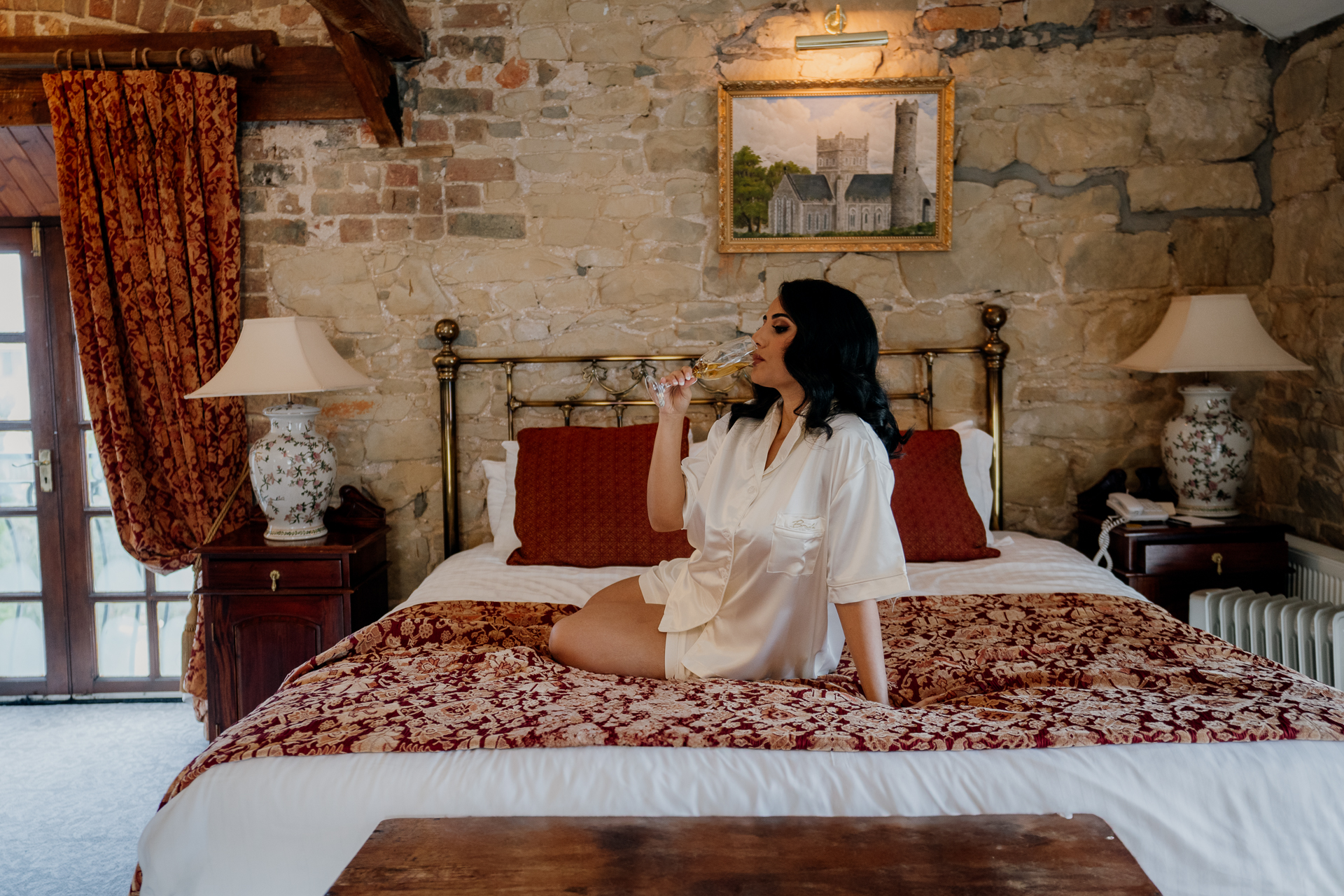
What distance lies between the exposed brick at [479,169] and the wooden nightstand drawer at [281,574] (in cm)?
149

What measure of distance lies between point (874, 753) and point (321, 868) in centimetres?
91

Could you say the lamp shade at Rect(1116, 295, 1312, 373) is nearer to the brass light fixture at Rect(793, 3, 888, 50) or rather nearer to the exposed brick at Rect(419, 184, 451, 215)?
the brass light fixture at Rect(793, 3, 888, 50)

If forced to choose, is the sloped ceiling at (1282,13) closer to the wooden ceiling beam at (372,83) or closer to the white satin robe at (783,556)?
the white satin robe at (783,556)

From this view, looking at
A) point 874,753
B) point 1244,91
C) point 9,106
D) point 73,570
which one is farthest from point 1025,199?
point 73,570

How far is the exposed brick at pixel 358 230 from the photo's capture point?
348 centimetres

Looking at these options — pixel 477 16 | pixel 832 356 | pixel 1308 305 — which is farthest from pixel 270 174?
pixel 1308 305

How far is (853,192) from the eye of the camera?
339 cm

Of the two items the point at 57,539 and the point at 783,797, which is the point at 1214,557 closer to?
the point at 783,797

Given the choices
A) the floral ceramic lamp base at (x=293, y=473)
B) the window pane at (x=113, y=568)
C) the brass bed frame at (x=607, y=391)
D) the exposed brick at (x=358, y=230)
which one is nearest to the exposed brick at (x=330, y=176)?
the exposed brick at (x=358, y=230)

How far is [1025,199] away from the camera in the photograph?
3432mm

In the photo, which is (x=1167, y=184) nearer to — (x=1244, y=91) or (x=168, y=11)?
(x=1244, y=91)

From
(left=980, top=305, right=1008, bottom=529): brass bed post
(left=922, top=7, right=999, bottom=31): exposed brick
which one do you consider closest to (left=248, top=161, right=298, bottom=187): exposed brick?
(left=922, top=7, right=999, bottom=31): exposed brick

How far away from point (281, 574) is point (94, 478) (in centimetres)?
143

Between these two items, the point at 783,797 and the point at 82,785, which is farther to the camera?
the point at 82,785
